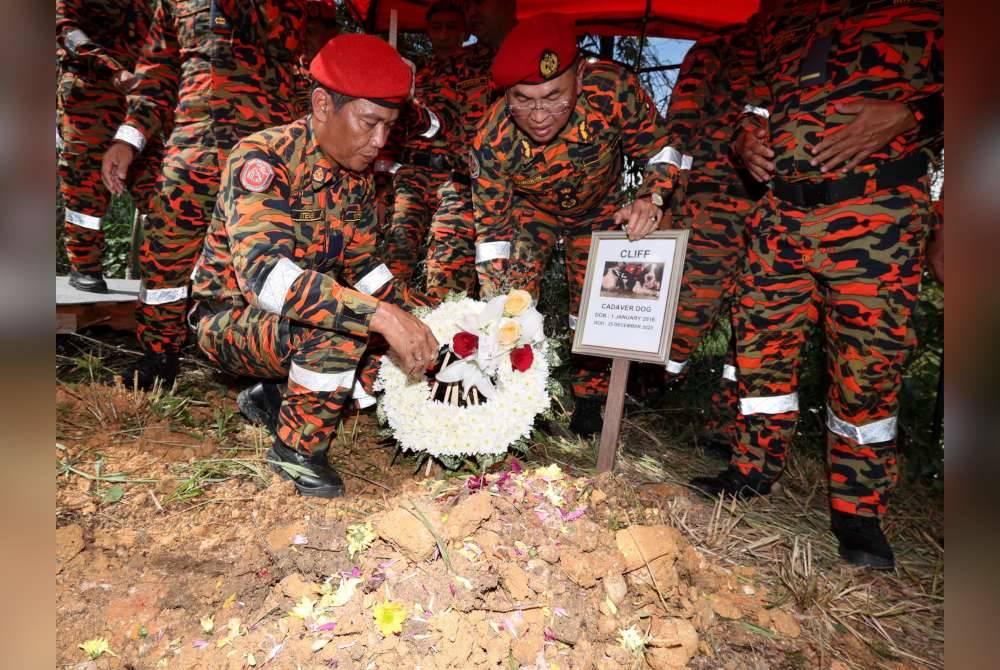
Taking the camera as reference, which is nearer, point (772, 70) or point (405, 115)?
point (772, 70)

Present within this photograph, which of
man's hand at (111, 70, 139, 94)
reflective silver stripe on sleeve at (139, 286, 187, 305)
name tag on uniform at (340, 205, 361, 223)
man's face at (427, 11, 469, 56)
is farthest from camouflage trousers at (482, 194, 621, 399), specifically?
man's hand at (111, 70, 139, 94)

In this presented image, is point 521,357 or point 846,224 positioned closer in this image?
point 846,224

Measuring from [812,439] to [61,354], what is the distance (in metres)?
5.01

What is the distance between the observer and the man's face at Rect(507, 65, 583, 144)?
2674 mm

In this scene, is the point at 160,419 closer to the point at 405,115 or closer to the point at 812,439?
the point at 405,115

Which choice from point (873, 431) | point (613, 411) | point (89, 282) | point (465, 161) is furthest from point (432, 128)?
point (873, 431)

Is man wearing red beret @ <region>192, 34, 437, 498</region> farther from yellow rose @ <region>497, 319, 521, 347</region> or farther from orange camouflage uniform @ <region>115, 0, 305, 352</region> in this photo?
orange camouflage uniform @ <region>115, 0, 305, 352</region>

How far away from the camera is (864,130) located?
2154 mm

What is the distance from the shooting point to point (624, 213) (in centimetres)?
266

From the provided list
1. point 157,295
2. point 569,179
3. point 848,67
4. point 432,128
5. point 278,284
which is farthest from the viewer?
point 432,128

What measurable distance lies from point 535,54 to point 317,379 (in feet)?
5.59

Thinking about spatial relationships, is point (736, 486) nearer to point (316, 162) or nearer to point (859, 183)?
point (859, 183)
